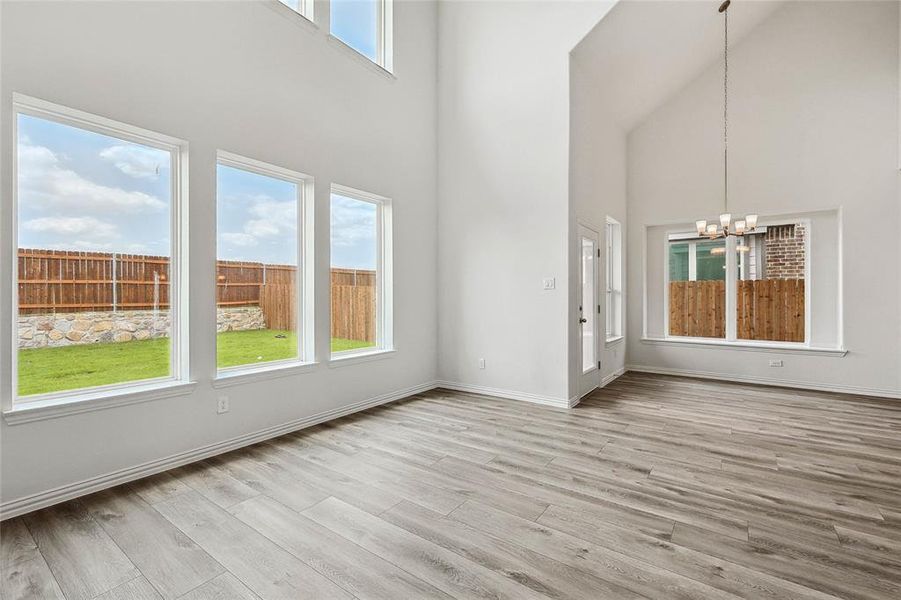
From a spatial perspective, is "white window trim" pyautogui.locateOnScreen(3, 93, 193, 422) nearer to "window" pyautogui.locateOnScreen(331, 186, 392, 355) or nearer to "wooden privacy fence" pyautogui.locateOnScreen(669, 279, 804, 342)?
"window" pyautogui.locateOnScreen(331, 186, 392, 355)

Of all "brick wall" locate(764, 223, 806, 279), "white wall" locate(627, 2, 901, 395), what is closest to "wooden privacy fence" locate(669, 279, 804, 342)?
"brick wall" locate(764, 223, 806, 279)

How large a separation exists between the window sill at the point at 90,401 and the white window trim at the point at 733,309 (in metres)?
6.15

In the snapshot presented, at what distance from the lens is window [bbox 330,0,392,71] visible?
13.8 feet

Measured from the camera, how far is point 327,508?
2354mm

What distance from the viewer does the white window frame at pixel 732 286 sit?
546 cm

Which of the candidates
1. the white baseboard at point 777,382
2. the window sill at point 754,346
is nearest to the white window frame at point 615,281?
the window sill at point 754,346

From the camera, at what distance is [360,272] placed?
455cm

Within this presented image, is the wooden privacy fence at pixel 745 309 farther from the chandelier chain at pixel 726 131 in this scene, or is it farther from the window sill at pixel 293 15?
the window sill at pixel 293 15

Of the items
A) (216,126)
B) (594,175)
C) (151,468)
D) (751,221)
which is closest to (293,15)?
(216,126)

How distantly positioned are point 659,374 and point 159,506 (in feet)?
20.5

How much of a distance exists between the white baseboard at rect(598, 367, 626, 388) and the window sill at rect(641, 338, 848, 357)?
1.99ft

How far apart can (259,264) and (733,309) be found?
20.5ft

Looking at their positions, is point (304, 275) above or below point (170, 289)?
above

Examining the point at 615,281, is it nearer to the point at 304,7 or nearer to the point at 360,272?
the point at 360,272
